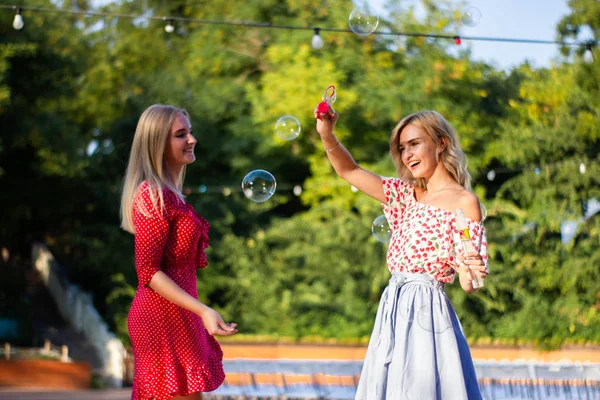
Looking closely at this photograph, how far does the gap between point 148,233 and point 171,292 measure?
0.22 meters

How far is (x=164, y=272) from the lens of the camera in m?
2.97

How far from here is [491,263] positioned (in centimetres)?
1307

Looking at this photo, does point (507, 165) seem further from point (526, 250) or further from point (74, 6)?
point (74, 6)

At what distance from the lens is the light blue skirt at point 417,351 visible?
10.2 ft

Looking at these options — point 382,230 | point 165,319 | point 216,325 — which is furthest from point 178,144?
point 382,230

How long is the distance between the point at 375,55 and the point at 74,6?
14823mm

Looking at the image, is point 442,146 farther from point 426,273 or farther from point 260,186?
point 260,186

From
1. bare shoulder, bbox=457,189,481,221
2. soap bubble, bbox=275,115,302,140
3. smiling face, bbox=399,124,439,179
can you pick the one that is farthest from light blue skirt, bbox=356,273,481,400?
soap bubble, bbox=275,115,302,140

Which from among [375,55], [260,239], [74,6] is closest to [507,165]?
[375,55]

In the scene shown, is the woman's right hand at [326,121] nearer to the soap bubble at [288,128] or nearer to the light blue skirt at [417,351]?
the light blue skirt at [417,351]

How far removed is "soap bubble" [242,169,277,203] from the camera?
501cm

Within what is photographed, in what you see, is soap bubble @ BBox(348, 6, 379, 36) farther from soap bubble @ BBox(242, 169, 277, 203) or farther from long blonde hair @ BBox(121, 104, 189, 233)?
long blonde hair @ BBox(121, 104, 189, 233)

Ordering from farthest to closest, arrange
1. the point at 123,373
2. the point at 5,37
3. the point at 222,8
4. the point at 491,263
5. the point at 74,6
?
the point at 74,6, the point at 222,8, the point at 5,37, the point at 123,373, the point at 491,263

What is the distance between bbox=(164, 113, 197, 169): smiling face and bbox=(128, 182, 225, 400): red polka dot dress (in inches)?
5.4
